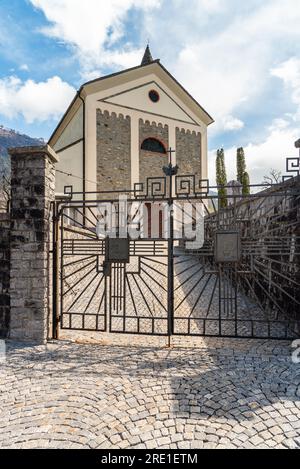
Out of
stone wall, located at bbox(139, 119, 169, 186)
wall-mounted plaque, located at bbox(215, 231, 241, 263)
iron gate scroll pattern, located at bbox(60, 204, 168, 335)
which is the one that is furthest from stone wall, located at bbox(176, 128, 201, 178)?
wall-mounted plaque, located at bbox(215, 231, 241, 263)

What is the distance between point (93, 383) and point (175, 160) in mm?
15362

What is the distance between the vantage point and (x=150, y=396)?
2590mm

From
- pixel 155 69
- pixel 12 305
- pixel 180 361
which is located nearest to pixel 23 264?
pixel 12 305

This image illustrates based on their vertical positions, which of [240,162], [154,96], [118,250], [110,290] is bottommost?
[110,290]

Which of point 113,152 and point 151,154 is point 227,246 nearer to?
point 113,152

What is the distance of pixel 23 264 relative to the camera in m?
3.89

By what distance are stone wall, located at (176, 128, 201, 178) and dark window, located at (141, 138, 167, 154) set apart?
3.75 ft

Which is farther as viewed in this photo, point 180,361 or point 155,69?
point 155,69

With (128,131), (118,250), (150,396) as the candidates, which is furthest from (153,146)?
(150,396)

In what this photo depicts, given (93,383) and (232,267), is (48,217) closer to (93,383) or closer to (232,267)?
(93,383)

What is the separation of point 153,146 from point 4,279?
45.3 feet

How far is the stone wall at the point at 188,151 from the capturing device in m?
17.1

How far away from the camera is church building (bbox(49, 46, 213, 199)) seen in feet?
46.6

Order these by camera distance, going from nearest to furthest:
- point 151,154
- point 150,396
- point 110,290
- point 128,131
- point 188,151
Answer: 1. point 150,396
2. point 110,290
3. point 128,131
4. point 151,154
5. point 188,151
